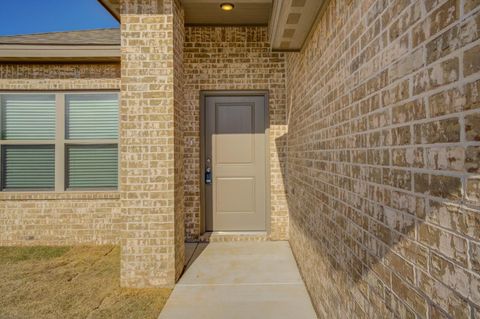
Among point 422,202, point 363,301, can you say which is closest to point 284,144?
point 363,301

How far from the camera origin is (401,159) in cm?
120

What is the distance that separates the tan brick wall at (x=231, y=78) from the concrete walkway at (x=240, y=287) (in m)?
0.77

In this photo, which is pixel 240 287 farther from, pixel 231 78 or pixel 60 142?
pixel 60 142

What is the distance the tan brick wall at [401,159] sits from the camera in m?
0.85

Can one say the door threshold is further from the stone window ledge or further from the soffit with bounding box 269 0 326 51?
the soffit with bounding box 269 0 326 51

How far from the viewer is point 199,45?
4918 mm

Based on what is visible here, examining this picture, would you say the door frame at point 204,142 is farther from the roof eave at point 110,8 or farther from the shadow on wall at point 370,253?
the shadow on wall at point 370,253

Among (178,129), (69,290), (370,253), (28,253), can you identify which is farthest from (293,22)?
(28,253)

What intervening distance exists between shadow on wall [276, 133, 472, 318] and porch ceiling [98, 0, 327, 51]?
1.29 meters

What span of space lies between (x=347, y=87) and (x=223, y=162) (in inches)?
131

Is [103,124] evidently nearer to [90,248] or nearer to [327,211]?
[90,248]

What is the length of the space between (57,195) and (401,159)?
5199mm

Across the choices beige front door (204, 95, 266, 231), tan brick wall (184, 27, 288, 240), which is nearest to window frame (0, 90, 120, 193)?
tan brick wall (184, 27, 288, 240)

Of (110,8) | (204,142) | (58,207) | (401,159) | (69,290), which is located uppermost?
(110,8)
